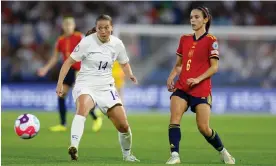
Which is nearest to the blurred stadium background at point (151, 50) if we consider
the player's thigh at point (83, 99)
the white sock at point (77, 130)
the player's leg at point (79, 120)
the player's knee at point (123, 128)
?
the player's knee at point (123, 128)

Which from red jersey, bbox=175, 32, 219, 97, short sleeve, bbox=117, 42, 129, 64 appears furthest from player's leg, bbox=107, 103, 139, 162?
red jersey, bbox=175, 32, 219, 97

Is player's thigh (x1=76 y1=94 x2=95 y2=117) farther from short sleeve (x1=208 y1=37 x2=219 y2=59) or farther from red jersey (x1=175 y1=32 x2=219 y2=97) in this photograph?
short sleeve (x1=208 y1=37 x2=219 y2=59)

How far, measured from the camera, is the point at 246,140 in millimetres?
14766

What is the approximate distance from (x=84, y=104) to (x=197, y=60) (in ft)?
5.24

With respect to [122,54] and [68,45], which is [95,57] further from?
[68,45]

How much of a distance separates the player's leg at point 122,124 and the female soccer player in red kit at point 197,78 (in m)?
0.77

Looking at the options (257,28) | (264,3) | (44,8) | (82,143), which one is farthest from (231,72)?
(82,143)

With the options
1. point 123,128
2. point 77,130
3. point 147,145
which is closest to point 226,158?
point 123,128

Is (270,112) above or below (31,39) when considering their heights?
below

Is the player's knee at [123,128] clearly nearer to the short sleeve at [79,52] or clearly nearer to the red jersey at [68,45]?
the short sleeve at [79,52]

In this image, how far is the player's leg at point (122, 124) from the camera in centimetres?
1014

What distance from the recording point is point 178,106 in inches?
380

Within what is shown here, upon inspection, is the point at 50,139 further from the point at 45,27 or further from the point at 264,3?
the point at 264,3

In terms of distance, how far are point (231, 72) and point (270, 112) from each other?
214 cm
